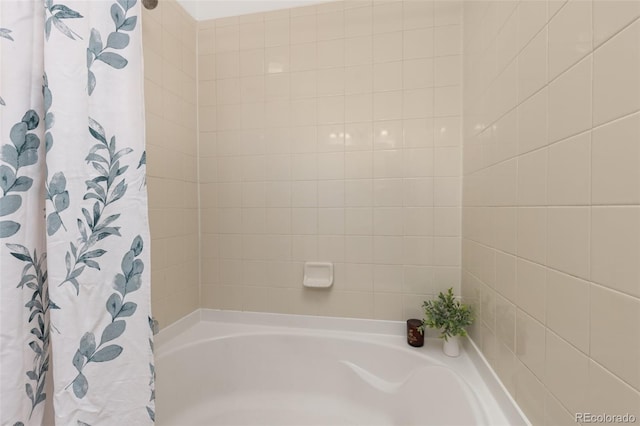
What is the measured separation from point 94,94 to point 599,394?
3.74 ft

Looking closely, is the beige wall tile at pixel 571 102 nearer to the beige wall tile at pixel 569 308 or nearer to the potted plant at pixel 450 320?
the beige wall tile at pixel 569 308

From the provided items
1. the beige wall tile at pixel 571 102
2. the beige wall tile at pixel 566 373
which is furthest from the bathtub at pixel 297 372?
the beige wall tile at pixel 571 102

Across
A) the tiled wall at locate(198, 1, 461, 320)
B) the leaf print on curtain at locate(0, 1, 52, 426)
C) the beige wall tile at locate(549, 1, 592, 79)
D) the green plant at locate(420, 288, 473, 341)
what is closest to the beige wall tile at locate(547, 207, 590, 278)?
the beige wall tile at locate(549, 1, 592, 79)

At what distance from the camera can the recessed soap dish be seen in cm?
141

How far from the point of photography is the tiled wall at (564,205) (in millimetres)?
433

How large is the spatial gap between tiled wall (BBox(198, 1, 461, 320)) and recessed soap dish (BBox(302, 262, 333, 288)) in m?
0.05

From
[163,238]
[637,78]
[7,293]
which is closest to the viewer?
[637,78]

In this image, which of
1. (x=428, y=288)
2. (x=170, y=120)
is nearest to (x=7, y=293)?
(x=170, y=120)

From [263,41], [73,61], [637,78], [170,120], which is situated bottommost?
[637,78]

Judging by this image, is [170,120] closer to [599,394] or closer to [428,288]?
[428,288]

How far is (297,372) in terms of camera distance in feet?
4.54

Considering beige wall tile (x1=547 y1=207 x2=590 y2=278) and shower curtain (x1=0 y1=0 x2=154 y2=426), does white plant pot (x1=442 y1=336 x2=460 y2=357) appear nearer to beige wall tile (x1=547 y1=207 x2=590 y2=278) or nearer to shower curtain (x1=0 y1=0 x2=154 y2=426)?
beige wall tile (x1=547 y1=207 x2=590 y2=278)

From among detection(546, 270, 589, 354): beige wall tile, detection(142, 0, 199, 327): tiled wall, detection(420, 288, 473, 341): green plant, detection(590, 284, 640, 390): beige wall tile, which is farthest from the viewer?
detection(142, 0, 199, 327): tiled wall

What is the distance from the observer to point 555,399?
23.4 inches
